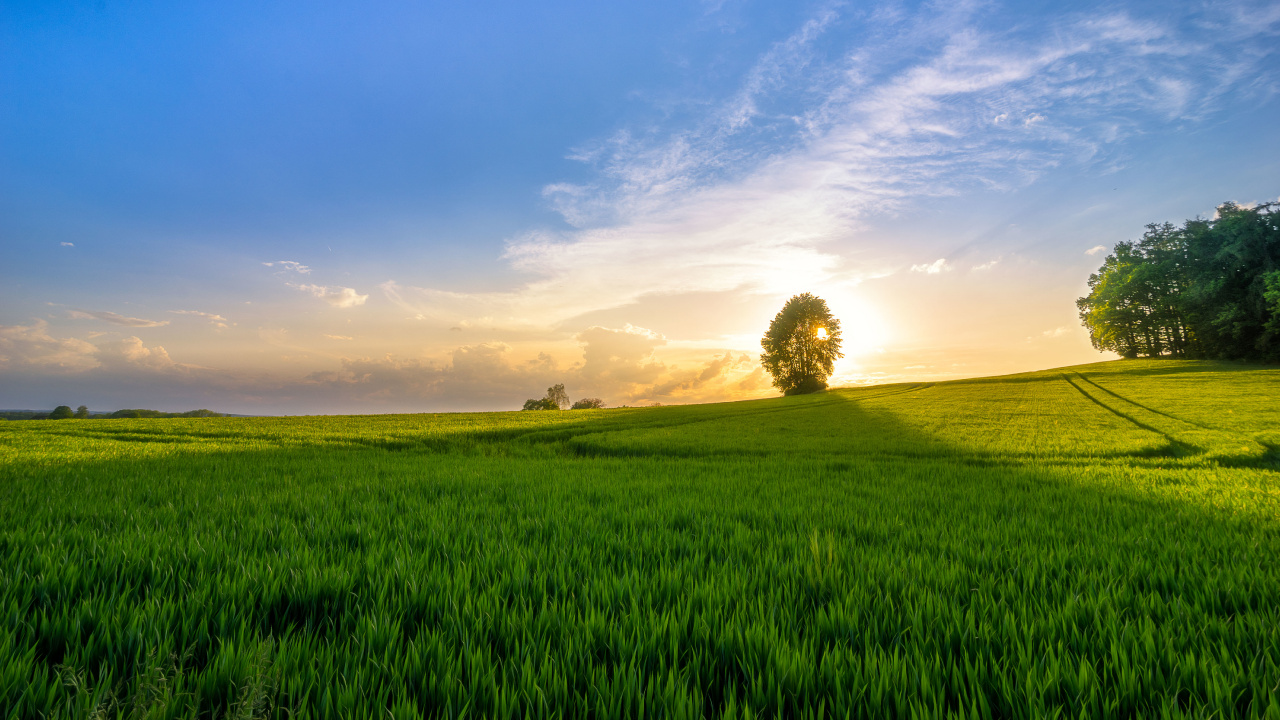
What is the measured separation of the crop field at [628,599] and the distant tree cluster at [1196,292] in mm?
65843

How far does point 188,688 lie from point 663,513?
13.9 feet

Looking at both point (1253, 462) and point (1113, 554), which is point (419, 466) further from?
point (1253, 462)

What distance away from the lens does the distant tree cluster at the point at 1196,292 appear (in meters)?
48.3

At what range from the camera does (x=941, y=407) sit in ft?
97.3

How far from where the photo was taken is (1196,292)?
165 ft

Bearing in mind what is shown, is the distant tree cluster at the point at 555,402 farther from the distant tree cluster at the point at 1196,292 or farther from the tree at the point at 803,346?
the distant tree cluster at the point at 1196,292

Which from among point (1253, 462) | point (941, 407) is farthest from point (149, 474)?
point (941, 407)

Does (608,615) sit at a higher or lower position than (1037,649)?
higher

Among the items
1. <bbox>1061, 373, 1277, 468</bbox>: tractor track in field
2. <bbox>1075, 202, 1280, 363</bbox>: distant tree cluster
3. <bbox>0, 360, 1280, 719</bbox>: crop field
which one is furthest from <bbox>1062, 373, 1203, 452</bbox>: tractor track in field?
<bbox>1075, 202, 1280, 363</bbox>: distant tree cluster

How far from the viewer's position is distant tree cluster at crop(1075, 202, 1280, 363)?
159 feet

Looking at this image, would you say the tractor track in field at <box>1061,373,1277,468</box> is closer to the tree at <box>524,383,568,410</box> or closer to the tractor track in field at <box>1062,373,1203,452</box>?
the tractor track in field at <box>1062,373,1203,452</box>

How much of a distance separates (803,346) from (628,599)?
224ft

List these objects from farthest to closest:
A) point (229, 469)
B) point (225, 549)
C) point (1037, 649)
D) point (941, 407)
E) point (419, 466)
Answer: point (941, 407) → point (419, 466) → point (229, 469) → point (225, 549) → point (1037, 649)

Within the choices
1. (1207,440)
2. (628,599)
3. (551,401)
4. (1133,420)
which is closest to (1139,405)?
(1133,420)
